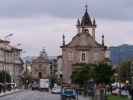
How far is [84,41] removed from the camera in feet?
510

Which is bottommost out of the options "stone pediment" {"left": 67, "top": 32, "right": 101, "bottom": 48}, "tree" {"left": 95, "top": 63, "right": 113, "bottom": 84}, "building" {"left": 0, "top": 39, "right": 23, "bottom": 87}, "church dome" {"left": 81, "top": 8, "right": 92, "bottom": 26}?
"tree" {"left": 95, "top": 63, "right": 113, "bottom": 84}

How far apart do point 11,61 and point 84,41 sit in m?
26.9

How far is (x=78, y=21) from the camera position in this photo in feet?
520

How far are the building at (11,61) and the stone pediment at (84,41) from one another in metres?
15.2

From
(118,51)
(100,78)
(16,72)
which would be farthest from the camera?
(16,72)

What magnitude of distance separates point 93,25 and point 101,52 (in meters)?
6.94

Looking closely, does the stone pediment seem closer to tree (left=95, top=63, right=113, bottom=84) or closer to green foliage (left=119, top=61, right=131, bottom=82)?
green foliage (left=119, top=61, right=131, bottom=82)

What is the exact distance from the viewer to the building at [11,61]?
15912 cm

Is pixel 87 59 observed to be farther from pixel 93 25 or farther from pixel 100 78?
pixel 100 78

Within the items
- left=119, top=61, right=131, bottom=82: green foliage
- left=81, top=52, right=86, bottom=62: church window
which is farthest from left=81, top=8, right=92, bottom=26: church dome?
left=119, top=61, right=131, bottom=82: green foliage

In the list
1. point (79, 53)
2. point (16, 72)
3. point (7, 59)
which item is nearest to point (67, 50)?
point (79, 53)

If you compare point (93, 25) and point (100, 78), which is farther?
point (93, 25)

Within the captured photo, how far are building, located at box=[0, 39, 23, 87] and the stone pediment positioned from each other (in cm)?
1524

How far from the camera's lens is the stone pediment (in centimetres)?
15488
